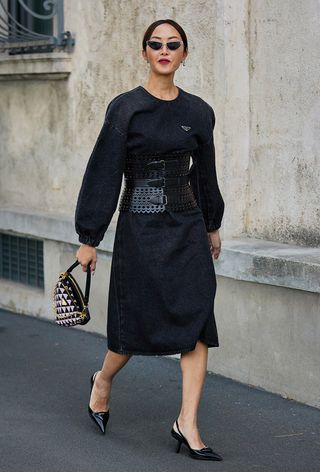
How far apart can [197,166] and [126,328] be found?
0.83 m

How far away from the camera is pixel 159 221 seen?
5.56 metres

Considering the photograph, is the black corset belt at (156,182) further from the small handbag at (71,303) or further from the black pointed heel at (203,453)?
the black pointed heel at (203,453)

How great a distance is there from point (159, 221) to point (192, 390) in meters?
0.79

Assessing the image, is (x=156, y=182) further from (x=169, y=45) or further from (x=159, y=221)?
(x=169, y=45)

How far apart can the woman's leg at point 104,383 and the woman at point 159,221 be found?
0.17 m

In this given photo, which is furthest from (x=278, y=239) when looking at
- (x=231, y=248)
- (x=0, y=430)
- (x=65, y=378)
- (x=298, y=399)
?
(x=0, y=430)

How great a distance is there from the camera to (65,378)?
7191 mm

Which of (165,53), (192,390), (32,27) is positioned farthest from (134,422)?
(32,27)

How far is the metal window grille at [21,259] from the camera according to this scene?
925 cm

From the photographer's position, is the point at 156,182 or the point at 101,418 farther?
the point at 101,418

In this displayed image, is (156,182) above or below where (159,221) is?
above

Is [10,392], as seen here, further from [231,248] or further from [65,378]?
[231,248]

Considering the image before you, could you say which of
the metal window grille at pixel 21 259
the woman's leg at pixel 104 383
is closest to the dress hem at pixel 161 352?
the woman's leg at pixel 104 383

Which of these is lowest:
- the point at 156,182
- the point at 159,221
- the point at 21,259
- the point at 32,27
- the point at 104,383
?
the point at 104,383
